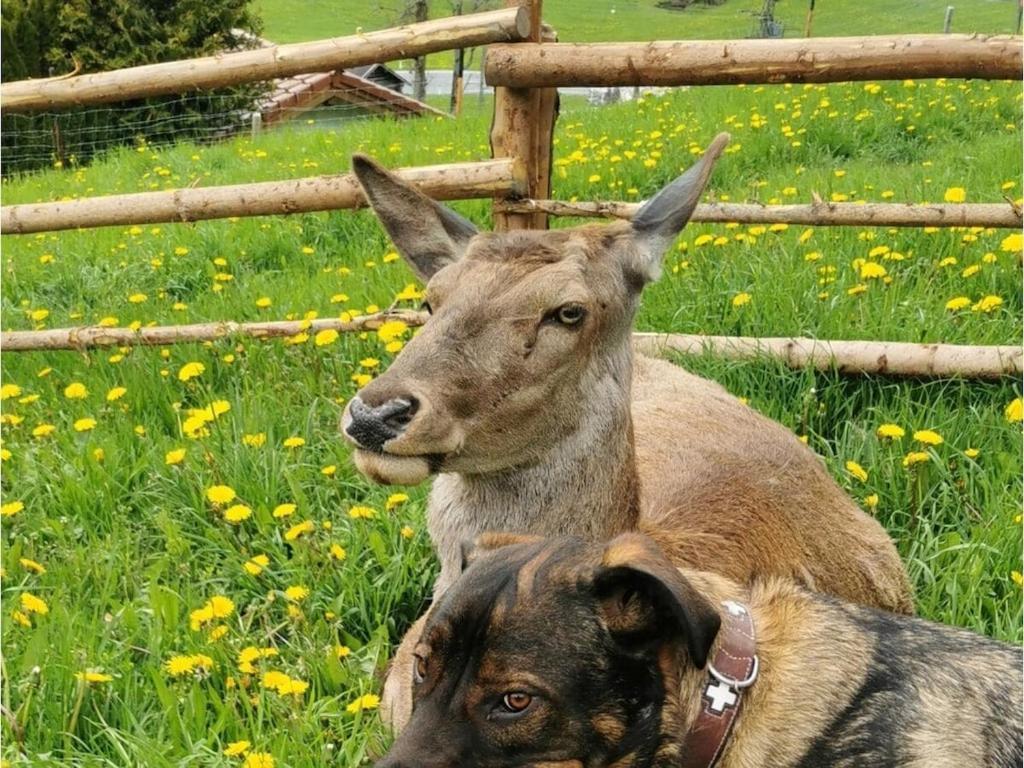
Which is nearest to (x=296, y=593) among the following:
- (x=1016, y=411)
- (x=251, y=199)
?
(x=1016, y=411)

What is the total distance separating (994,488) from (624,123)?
7681mm

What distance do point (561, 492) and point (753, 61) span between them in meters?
2.36

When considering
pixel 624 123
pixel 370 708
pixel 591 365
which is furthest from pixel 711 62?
pixel 624 123

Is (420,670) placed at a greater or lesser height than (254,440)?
greater

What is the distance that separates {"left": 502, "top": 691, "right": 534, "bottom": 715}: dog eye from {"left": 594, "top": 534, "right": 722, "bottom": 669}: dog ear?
0.76 ft

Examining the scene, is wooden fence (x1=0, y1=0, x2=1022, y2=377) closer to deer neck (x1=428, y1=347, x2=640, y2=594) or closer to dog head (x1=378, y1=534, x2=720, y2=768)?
deer neck (x1=428, y1=347, x2=640, y2=594)

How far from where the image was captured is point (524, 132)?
514 centimetres

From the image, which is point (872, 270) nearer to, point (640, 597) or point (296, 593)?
point (296, 593)

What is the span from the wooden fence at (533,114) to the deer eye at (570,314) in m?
1.97

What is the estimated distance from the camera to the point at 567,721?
2.25m

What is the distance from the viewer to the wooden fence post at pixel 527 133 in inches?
200

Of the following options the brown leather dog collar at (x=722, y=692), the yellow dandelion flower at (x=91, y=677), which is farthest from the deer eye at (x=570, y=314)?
the yellow dandelion flower at (x=91, y=677)

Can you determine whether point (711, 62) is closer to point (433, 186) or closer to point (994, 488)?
point (433, 186)

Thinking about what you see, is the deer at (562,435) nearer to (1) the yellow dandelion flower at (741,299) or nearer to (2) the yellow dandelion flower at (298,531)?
(2) the yellow dandelion flower at (298,531)
